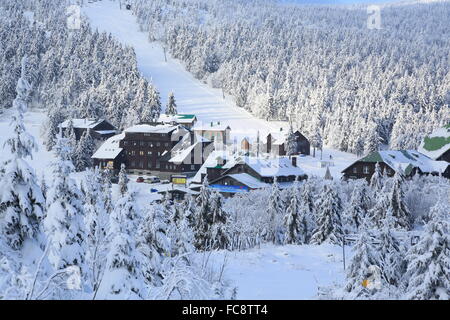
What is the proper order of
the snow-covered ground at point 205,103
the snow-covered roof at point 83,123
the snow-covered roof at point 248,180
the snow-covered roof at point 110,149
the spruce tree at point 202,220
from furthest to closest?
1. the snow-covered ground at point 205,103
2. the snow-covered roof at point 83,123
3. the snow-covered roof at point 110,149
4. the snow-covered roof at point 248,180
5. the spruce tree at point 202,220

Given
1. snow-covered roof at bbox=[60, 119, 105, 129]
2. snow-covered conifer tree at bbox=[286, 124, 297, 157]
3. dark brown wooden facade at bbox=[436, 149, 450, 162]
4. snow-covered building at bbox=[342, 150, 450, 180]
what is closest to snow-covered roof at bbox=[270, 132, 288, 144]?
snow-covered conifer tree at bbox=[286, 124, 297, 157]

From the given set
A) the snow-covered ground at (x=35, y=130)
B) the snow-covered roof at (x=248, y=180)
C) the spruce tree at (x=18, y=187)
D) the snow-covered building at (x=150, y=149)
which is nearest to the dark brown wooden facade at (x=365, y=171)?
the snow-covered roof at (x=248, y=180)

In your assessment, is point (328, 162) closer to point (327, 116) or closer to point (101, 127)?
point (327, 116)

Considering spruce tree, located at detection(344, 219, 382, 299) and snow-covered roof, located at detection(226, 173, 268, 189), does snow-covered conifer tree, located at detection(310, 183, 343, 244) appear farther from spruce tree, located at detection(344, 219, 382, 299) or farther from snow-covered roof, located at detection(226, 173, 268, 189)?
spruce tree, located at detection(344, 219, 382, 299)

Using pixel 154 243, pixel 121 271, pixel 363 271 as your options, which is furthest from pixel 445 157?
pixel 121 271

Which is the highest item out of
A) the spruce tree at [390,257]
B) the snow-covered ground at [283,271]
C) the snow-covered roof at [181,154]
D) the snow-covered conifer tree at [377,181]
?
the spruce tree at [390,257]

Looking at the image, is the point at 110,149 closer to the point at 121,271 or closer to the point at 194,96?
the point at 194,96

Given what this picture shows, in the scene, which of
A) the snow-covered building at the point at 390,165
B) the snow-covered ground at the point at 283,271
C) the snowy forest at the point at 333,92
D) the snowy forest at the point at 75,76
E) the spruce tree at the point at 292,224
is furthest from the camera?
the snowy forest at the point at 75,76

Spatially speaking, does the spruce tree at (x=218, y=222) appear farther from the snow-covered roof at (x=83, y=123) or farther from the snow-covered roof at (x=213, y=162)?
the snow-covered roof at (x=83, y=123)
